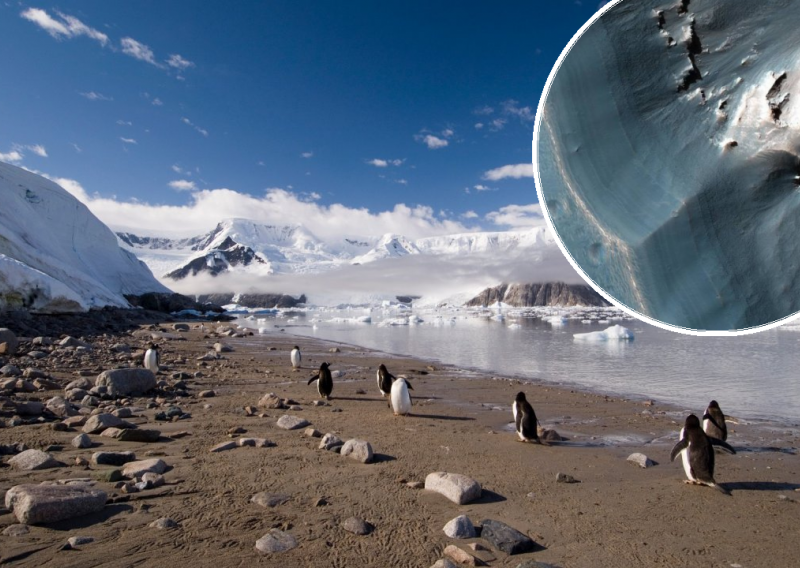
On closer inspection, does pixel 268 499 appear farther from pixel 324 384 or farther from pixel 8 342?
pixel 8 342

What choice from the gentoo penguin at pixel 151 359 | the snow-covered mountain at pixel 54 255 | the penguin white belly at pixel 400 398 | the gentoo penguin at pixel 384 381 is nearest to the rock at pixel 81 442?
the penguin white belly at pixel 400 398

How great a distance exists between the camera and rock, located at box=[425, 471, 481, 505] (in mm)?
4414

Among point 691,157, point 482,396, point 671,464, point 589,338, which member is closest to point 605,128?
point 691,157

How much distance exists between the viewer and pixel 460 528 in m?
3.70

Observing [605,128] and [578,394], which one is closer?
[605,128]

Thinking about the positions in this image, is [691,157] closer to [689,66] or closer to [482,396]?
[689,66]

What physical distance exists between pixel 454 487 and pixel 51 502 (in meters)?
3.21

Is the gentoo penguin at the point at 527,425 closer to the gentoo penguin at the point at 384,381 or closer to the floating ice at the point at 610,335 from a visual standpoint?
the gentoo penguin at the point at 384,381

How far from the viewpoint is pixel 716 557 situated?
11.5 ft

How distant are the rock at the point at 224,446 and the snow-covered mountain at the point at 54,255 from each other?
70.6 ft

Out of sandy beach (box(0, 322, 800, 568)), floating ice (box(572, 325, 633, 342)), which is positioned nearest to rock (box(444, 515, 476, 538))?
sandy beach (box(0, 322, 800, 568))

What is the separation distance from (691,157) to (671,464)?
556 centimetres

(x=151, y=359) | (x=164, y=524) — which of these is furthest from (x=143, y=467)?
(x=151, y=359)

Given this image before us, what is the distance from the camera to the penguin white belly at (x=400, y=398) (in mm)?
8930
